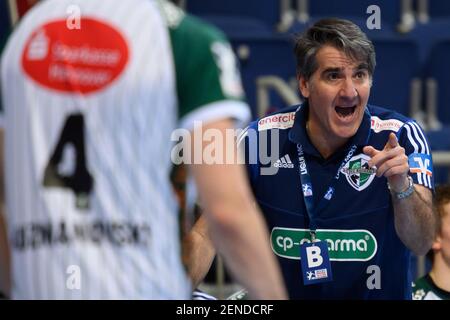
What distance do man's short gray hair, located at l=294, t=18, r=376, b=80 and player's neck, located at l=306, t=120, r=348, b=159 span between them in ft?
0.80

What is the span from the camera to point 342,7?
324 inches

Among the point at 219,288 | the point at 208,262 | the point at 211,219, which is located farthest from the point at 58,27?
the point at 219,288

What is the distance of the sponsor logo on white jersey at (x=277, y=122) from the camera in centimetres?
444

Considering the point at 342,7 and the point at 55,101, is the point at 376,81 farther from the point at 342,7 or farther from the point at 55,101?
the point at 55,101

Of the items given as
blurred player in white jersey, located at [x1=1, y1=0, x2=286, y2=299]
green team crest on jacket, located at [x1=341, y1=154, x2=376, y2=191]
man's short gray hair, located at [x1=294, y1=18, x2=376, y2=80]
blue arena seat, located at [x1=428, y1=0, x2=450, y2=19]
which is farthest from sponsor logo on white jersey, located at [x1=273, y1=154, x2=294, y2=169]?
blue arena seat, located at [x1=428, y1=0, x2=450, y2=19]

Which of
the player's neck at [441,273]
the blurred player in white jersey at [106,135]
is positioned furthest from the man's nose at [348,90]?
the blurred player in white jersey at [106,135]

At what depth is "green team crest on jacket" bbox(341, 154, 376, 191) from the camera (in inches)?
167

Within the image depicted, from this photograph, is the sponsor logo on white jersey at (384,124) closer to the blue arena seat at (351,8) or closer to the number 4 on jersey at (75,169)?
the number 4 on jersey at (75,169)

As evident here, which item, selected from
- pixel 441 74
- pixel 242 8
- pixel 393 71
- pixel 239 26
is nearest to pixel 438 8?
pixel 441 74

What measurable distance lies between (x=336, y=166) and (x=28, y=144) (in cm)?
183

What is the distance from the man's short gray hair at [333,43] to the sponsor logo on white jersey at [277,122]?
0.20 meters

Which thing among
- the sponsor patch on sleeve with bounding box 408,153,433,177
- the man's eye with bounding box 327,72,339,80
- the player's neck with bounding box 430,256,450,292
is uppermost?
the man's eye with bounding box 327,72,339,80

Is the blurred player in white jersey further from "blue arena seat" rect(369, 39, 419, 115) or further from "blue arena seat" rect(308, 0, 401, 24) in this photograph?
"blue arena seat" rect(308, 0, 401, 24)

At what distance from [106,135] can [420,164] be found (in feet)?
6.00
